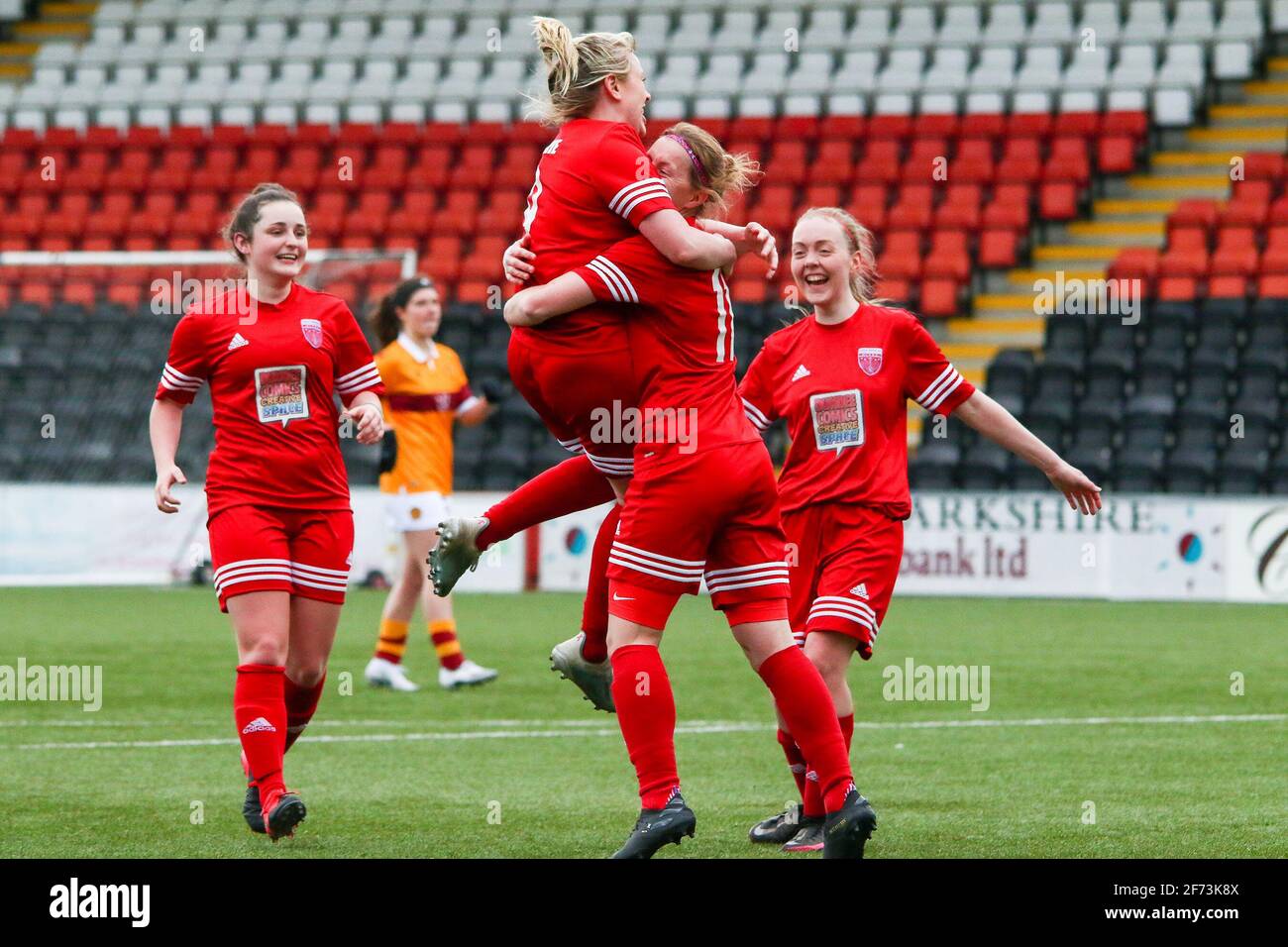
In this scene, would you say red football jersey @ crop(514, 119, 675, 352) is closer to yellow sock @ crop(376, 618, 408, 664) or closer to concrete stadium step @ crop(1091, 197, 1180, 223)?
yellow sock @ crop(376, 618, 408, 664)

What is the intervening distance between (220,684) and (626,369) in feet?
21.0

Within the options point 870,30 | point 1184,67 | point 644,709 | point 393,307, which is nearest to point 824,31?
point 870,30

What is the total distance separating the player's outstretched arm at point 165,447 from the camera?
6.16 metres

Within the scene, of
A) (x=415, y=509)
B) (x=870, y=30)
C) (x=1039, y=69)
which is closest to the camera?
(x=415, y=509)

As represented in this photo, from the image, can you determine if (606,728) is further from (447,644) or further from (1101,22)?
(1101,22)

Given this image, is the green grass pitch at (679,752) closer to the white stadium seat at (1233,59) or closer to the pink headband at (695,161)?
the pink headband at (695,161)

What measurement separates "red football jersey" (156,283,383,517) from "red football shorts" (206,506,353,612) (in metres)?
0.05

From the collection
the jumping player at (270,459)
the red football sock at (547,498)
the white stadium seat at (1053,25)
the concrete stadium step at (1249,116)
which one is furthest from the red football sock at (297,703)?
the white stadium seat at (1053,25)

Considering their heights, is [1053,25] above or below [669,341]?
above

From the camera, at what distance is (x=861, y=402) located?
6160mm

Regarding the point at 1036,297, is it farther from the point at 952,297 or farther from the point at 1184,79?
the point at 1184,79

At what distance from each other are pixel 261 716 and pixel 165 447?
0.94 meters

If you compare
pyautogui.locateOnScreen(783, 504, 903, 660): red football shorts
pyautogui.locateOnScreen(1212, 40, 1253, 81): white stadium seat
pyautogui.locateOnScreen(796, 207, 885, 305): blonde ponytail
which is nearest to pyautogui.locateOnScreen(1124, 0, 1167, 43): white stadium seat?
pyautogui.locateOnScreen(1212, 40, 1253, 81): white stadium seat

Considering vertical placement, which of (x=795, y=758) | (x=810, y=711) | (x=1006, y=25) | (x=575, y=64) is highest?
(x=1006, y=25)
